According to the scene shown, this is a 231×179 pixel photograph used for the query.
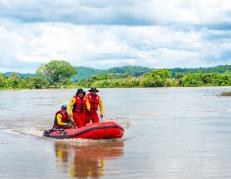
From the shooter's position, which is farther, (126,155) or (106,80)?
(106,80)

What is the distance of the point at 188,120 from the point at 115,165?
16.6 meters

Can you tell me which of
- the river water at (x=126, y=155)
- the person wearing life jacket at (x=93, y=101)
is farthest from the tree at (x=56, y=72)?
the person wearing life jacket at (x=93, y=101)

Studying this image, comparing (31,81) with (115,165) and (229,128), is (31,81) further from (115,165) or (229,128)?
(115,165)

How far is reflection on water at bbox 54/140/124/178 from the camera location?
1298cm

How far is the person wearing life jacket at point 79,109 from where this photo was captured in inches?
798

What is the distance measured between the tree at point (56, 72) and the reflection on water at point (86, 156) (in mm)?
140173

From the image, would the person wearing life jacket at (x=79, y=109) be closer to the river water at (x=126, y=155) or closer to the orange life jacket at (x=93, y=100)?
the orange life jacket at (x=93, y=100)

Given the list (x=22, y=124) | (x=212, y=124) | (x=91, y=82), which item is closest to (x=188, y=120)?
(x=212, y=124)

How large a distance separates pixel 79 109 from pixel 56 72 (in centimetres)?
13956

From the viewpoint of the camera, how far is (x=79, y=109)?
67.2 ft

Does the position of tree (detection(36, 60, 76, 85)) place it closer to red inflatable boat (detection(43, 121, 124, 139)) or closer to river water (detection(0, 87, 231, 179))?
river water (detection(0, 87, 231, 179))

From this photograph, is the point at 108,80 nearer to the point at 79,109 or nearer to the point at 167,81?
the point at 167,81

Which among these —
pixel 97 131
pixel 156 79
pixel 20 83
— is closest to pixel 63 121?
pixel 97 131

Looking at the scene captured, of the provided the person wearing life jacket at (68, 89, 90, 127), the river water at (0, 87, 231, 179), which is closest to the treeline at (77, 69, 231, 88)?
the river water at (0, 87, 231, 179)
